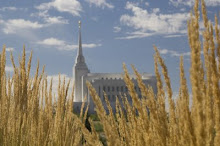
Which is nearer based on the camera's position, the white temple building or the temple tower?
the white temple building

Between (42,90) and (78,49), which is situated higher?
(78,49)

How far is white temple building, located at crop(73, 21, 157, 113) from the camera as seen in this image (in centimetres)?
4731

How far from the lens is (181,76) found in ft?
4.10

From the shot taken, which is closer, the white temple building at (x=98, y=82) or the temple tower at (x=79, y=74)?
the white temple building at (x=98, y=82)

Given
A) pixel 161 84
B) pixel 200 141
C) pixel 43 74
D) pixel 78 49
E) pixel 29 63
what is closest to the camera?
pixel 200 141

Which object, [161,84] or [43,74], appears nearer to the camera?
[161,84]

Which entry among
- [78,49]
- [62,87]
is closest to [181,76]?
[62,87]

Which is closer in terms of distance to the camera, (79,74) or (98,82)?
(98,82)

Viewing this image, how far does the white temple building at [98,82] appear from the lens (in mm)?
47312

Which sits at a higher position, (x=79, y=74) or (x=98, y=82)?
(x=79, y=74)

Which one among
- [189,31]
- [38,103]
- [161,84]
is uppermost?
[189,31]

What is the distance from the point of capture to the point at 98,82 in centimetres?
4747

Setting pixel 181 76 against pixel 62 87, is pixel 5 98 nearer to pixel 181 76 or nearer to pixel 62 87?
pixel 62 87

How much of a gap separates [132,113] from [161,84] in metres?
0.34
